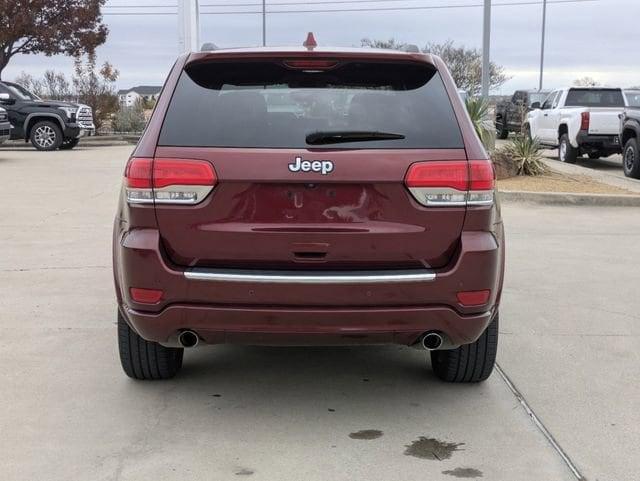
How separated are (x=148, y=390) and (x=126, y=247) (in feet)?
3.50

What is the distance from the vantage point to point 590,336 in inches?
199

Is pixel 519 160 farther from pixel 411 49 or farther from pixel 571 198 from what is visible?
pixel 411 49

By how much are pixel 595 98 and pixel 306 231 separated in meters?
16.2

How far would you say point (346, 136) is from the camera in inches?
133

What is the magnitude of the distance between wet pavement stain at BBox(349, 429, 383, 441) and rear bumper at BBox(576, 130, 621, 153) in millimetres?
13612

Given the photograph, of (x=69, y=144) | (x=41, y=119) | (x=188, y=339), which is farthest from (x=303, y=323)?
(x=69, y=144)

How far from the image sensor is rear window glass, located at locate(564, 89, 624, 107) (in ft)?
57.2

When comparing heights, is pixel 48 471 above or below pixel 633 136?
below

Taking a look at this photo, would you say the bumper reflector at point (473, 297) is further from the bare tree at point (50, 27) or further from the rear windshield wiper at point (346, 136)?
the bare tree at point (50, 27)

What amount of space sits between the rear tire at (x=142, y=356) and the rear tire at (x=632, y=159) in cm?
1164

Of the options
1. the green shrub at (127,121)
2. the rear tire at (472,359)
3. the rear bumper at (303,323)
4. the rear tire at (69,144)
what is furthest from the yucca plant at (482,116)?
the green shrub at (127,121)

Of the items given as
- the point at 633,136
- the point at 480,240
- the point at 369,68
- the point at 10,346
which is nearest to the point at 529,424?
the point at 480,240

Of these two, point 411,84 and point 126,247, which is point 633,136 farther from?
point 126,247

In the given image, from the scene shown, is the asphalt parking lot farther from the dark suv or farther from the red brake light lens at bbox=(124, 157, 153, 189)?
the dark suv
